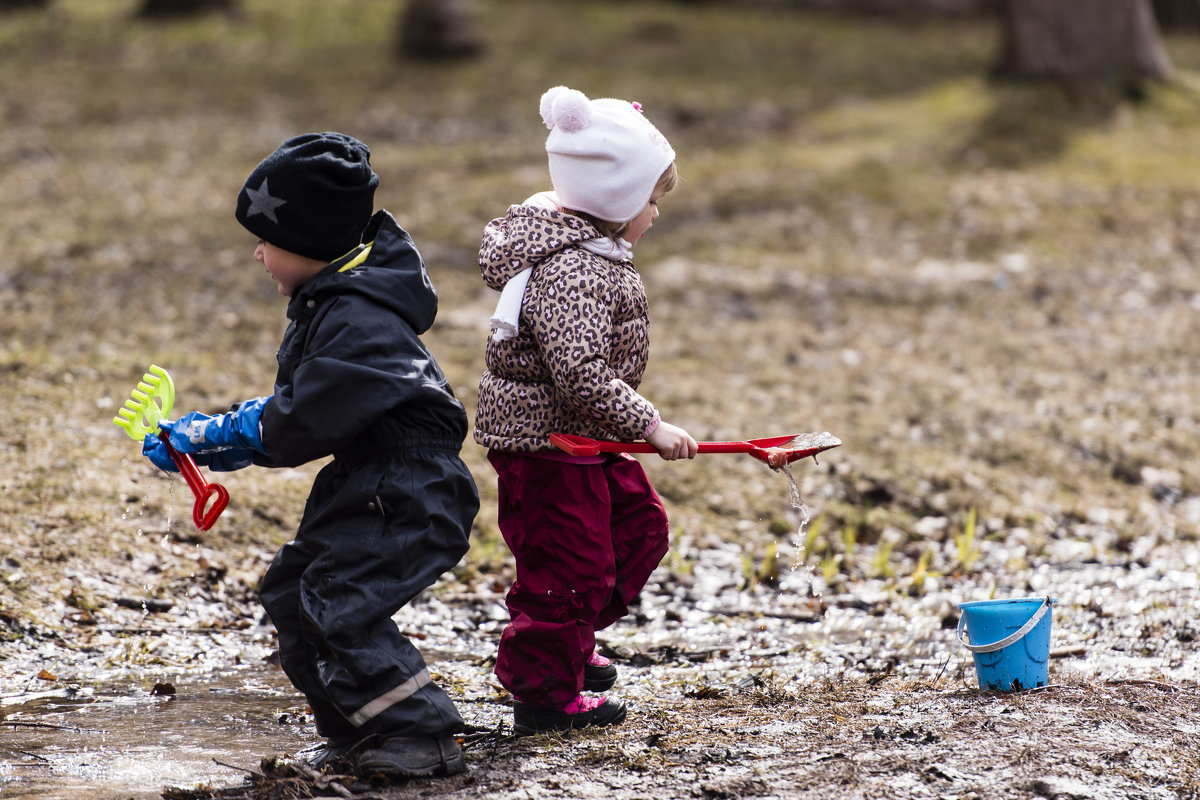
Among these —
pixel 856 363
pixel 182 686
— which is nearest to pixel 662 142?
pixel 182 686

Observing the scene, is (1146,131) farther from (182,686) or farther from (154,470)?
(182,686)

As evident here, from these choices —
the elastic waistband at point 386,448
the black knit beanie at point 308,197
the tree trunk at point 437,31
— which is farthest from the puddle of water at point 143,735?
the tree trunk at point 437,31

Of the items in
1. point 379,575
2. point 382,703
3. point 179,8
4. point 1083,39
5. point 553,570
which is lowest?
point 382,703

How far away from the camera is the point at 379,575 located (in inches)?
124

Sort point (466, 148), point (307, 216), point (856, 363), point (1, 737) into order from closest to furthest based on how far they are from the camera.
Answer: point (307, 216) → point (1, 737) → point (856, 363) → point (466, 148)

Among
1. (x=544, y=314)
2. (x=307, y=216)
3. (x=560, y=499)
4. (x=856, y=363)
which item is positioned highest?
(x=307, y=216)

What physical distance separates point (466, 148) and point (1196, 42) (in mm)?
11190

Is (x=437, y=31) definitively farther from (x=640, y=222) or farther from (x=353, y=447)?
(x=353, y=447)

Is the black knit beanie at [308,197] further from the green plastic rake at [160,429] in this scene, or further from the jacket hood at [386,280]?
the green plastic rake at [160,429]

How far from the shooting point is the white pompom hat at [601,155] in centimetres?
337

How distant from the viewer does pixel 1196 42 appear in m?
17.4

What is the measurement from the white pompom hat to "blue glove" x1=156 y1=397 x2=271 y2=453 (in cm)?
100

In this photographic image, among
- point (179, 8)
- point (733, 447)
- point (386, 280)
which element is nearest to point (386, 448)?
point (386, 280)

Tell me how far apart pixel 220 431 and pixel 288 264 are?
0.47m
